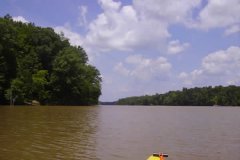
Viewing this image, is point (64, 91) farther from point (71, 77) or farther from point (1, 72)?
point (1, 72)

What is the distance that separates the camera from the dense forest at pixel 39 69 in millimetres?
90125

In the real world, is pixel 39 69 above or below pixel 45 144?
above

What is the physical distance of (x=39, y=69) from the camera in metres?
A: 102

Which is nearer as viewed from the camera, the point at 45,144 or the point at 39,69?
the point at 45,144

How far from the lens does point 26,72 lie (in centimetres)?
9381

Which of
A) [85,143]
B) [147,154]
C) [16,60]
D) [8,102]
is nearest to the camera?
[147,154]

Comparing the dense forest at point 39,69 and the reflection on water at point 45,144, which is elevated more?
the dense forest at point 39,69

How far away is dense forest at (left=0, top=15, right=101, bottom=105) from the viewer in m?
90.1

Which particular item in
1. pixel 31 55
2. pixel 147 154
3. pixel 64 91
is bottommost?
pixel 147 154

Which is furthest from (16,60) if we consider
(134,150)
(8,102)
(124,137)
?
(134,150)

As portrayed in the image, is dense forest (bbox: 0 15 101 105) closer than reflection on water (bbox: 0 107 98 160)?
No

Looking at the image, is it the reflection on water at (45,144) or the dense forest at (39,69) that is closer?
the reflection on water at (45,144)

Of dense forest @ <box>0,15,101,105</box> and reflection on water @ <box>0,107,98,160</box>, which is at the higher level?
dense forest @ <box>0,15,101,105</box>

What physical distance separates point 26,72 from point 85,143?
234ft
